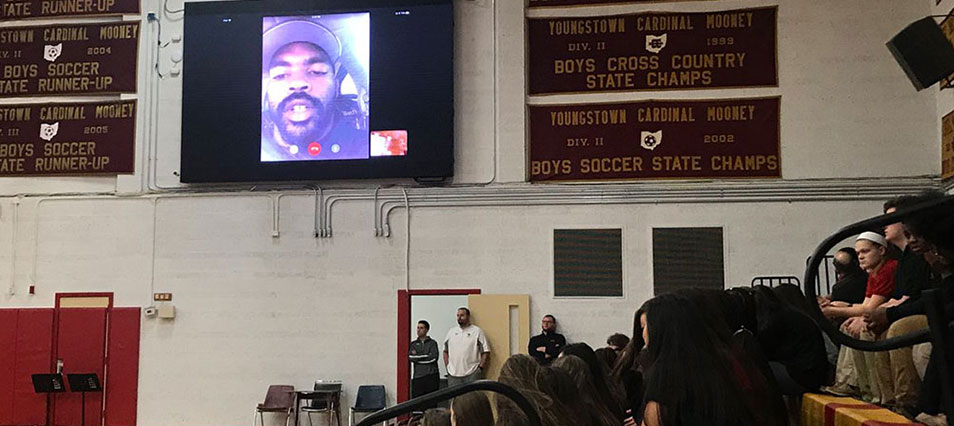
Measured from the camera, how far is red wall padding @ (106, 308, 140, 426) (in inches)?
576

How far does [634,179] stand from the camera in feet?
46.0

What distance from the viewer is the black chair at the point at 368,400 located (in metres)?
13.8

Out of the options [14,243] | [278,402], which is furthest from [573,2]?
[14,243]

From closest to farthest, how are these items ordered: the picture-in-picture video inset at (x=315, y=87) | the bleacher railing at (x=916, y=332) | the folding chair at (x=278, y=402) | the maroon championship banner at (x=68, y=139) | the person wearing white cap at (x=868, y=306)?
the bleacher railing at (x=916, y=332)
the person wearing white cap at (x=868, y=306)
the folding chair at (x=278, y=402)
the picture-in-picture video inset at (x=315, y=87)
the maroon championship banner at (x=68, y=139)

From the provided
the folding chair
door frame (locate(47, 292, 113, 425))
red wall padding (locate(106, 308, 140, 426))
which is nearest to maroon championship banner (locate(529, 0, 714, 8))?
the folding chair

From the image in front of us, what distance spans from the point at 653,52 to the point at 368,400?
6.49m

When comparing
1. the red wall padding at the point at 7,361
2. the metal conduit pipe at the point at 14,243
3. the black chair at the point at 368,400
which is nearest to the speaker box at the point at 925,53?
the black chair at the point at 368,400

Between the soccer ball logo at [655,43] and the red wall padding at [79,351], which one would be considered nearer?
the soccer ball logo at [655,43]

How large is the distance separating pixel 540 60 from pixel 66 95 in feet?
25.0

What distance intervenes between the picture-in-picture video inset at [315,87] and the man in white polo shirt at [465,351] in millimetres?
2846

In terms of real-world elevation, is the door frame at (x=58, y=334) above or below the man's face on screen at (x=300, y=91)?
below

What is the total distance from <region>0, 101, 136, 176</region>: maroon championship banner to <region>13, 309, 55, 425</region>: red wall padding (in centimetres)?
232

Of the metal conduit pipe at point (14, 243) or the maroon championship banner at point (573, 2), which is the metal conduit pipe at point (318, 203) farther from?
the metal conduit pipe at point (14, 243)

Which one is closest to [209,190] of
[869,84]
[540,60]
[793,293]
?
[540,60]
